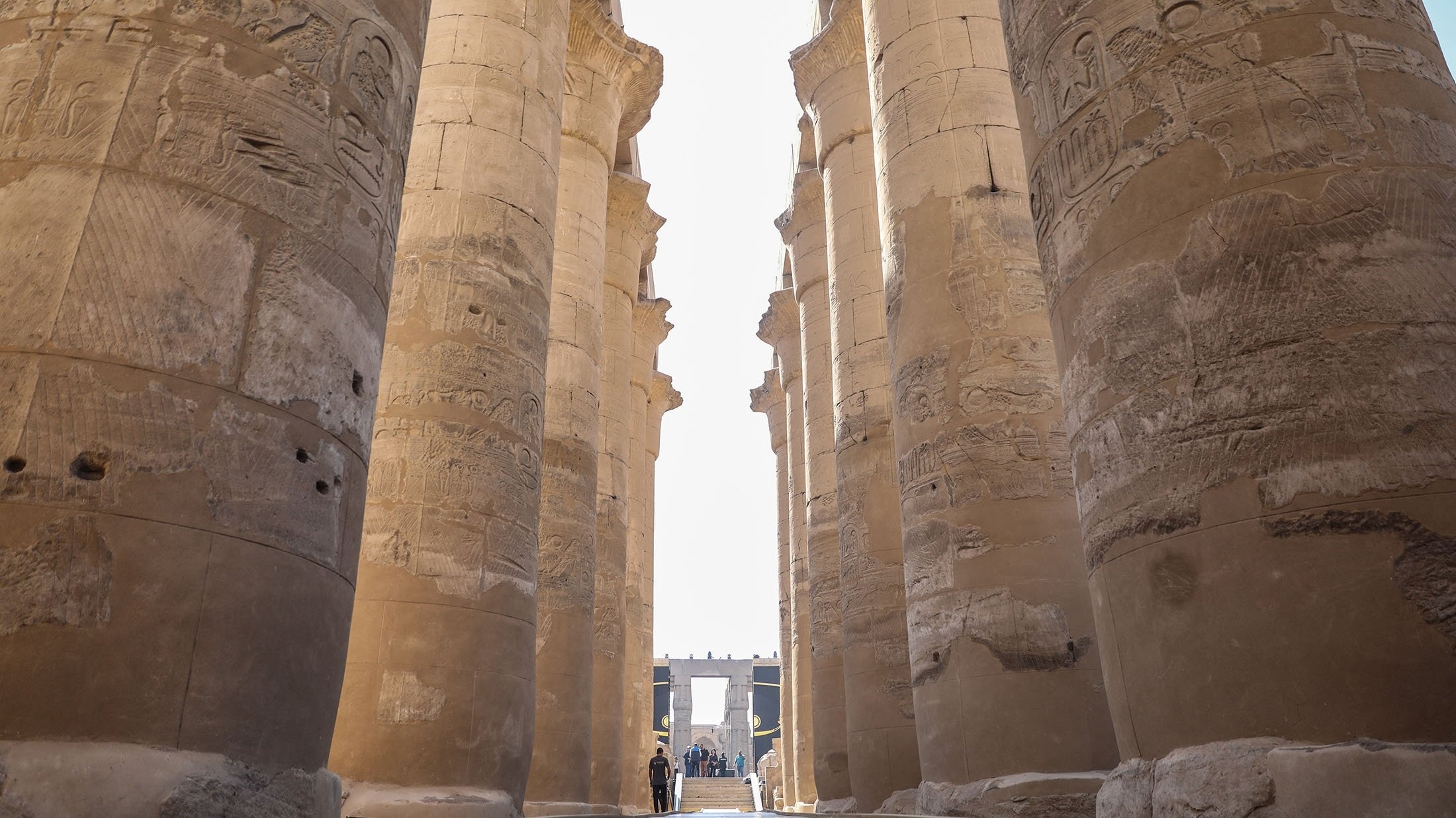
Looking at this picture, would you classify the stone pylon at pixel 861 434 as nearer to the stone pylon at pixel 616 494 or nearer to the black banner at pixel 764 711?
the stone pylon at pixel 616 494

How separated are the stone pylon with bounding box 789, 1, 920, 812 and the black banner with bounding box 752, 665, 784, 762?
34.3 metres

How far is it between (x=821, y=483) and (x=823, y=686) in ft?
10.1

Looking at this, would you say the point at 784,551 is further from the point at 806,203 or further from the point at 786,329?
the point at 806,203

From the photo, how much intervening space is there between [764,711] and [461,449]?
40988 millimetres

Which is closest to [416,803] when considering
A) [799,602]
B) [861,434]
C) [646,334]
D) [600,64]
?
[861,434]

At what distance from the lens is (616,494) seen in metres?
15.7

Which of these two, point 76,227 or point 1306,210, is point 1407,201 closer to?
point 1306,210

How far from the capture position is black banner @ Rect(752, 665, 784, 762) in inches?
1778

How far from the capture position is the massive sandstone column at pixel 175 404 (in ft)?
8.50

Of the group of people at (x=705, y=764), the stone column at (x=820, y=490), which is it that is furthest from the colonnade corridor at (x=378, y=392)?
the group of people at (x=705, y=764)

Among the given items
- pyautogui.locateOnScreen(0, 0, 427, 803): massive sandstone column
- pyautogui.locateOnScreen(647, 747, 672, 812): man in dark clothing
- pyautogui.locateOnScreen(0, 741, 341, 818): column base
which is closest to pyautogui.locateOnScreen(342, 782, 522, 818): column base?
pyautogui.locateOnScreen(0, 0, 427, 803): massive sandstone column

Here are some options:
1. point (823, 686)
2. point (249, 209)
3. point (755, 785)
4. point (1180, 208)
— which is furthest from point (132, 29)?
point (755, 785)

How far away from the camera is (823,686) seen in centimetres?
1427

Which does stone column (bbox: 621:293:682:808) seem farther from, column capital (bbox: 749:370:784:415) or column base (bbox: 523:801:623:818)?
column base (bbox: 523:801:623:818)
